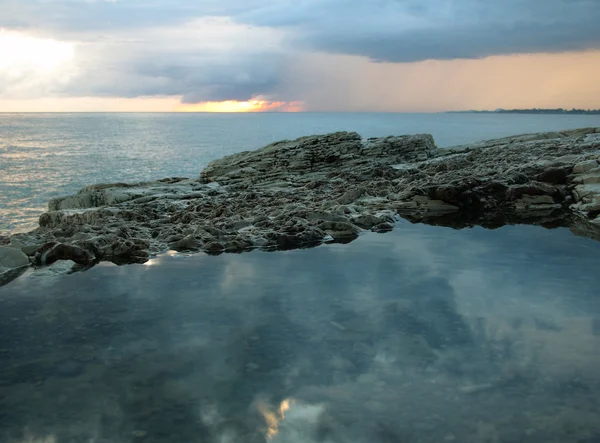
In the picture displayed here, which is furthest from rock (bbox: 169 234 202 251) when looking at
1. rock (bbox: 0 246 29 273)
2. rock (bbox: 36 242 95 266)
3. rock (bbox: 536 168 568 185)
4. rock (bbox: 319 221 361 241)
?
rock (bbox: 536 168 568 185)

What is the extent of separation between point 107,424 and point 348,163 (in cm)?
2100

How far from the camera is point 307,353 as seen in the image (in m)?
5.49

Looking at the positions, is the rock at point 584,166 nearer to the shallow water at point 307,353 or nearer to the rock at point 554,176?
the rock at point 554,176

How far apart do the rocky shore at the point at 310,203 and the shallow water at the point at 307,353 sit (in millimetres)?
1574

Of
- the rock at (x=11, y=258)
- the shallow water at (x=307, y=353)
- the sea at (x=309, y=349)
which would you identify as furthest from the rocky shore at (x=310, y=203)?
the shallow water at (x=307, y=353)

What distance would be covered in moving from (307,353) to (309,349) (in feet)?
0.34

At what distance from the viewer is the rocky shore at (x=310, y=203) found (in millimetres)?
10391

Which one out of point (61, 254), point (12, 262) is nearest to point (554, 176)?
point (61, 254)

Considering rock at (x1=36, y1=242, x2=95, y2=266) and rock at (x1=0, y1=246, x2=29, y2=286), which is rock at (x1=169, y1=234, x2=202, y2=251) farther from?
rock at (x1=0, y1=246, x2=29, y2=286)

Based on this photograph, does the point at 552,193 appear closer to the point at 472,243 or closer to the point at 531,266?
the point at 472,243

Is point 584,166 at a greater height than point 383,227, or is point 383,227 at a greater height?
point 584,166

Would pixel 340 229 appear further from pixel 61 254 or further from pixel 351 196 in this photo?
pixel 61 254

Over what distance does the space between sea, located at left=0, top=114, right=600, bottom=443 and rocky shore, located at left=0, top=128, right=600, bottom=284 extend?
43.9 inches

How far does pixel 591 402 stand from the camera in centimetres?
448
